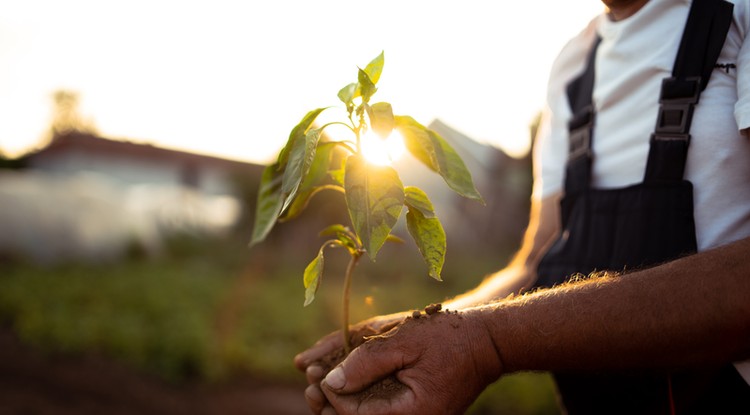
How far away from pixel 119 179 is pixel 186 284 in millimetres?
12609

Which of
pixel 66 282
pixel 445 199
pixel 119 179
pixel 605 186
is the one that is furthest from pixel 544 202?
pixel 119 179

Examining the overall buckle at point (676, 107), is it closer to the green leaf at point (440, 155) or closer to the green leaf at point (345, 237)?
the green leaf at point (440, 155)

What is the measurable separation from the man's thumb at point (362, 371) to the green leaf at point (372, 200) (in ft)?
0.67

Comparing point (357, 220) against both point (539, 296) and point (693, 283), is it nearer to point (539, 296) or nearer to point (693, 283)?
point (539, 296)

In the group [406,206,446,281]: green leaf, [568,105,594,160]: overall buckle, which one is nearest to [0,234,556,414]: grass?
[568,105,594,160]: overall buckle

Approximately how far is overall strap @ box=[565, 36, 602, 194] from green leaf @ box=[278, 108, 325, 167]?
79 centimetres

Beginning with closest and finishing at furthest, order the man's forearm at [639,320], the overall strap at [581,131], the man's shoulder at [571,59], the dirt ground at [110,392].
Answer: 1. the man's forearm at [639,320]
2. the overall strap at [581,131]
3. the man's shoulder at [571,59]
4. the dirt ground at [110,392]

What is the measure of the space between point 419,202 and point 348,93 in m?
0.26

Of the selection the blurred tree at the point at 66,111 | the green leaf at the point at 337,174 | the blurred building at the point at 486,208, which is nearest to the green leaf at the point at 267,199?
the green leaf at the point at 337,174

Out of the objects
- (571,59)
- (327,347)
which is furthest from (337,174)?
(571,59)

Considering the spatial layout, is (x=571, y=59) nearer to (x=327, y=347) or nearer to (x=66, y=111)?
(x=327, y=347)

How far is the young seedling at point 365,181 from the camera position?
3.56 ft

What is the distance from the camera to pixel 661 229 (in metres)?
1.32

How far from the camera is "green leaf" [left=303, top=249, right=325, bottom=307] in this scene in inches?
46.8
